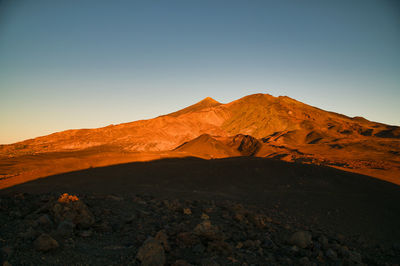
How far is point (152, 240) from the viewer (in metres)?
3.69

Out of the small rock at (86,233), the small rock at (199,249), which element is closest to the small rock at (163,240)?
the small rock at (199,249)

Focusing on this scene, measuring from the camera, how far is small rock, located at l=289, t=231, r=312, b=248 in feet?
15.1

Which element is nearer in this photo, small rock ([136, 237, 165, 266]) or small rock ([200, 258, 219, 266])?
small rock ([136, 237, 165, 266])

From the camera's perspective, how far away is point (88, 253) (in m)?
3.59

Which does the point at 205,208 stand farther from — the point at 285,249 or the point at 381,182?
the point at 381,182

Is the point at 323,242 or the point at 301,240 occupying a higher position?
the point at 301,240

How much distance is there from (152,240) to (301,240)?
2.85m

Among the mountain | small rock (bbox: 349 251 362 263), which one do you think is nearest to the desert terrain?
small rock (bbox: 349 251 362 263)

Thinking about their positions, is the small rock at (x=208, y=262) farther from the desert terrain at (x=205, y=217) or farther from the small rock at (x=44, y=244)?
the small rock at (x=44, y=244)

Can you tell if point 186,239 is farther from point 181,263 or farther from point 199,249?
point 181,263

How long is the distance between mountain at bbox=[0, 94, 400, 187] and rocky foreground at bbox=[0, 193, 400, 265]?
1597 centimetres

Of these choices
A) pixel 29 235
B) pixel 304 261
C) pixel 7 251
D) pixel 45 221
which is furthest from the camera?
pixel 45 221

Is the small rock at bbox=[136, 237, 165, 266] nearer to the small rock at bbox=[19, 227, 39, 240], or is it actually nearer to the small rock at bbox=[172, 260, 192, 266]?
the small rock at bbox=[172, 260, 192, 266]

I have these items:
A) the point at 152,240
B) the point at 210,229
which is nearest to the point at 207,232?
the point at 210,229
